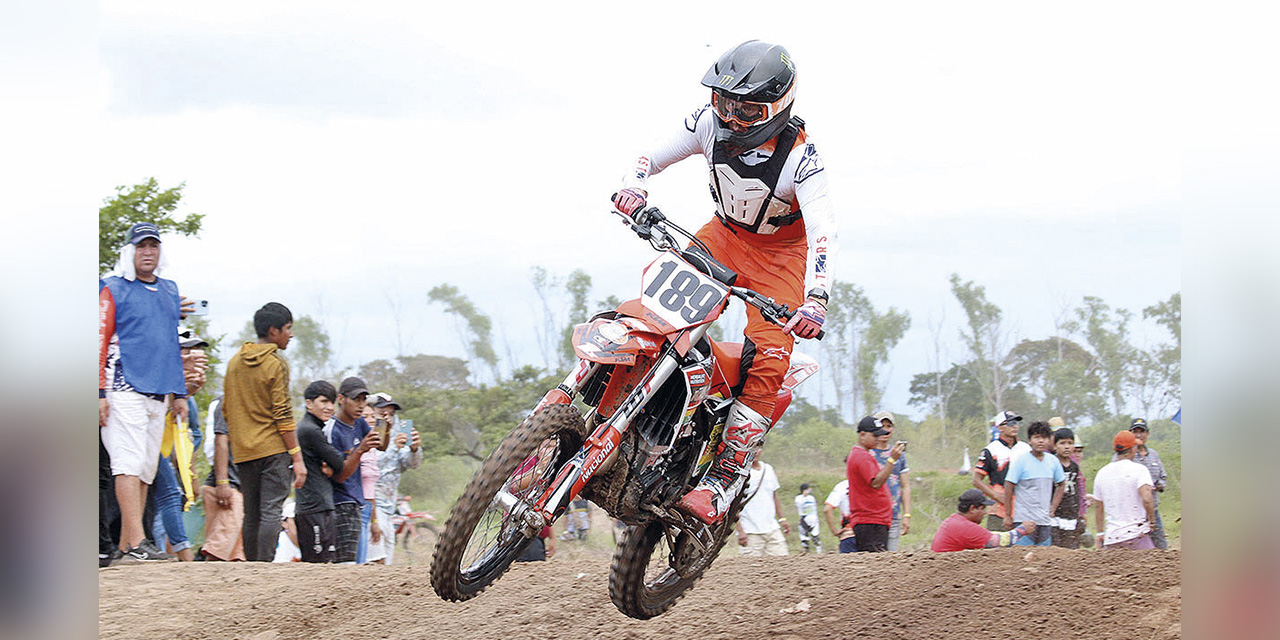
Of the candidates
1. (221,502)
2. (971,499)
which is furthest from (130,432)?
(971,499)

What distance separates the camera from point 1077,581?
24.0ft

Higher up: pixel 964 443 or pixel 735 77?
pixel 735 77

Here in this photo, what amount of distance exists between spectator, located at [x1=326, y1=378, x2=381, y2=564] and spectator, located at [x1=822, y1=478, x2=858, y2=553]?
14.0ft

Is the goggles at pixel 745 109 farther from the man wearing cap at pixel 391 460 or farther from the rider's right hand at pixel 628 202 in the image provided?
the man wearing cap at pixel 391 460

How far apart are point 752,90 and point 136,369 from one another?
4683 mm

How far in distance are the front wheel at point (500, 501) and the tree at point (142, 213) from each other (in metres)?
12.8

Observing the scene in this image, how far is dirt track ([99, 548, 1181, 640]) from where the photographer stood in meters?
6.61

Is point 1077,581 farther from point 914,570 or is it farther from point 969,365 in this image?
point 969,365

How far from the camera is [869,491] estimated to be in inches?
363

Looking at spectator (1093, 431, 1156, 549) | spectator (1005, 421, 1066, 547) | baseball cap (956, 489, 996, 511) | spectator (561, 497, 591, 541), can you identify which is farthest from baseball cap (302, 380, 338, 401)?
spectator (1093, 431, 1156, 549)
